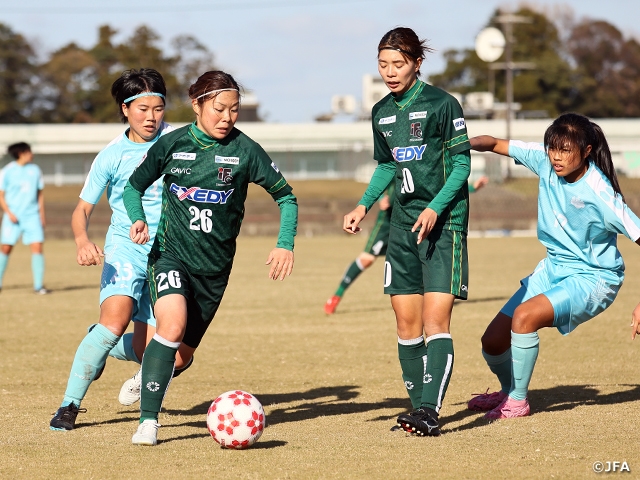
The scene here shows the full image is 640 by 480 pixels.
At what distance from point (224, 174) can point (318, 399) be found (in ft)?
7.29

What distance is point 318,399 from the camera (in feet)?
22.5

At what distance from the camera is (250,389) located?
729cm

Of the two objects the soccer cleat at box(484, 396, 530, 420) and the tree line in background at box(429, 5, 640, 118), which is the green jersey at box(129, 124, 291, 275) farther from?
the tree line in background at box(429, 5, 640, 118)

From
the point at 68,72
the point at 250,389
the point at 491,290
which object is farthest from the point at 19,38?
the point at 250,389

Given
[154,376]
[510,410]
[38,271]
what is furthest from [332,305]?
[154,376]

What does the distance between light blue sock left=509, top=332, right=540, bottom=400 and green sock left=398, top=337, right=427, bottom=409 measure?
58cm

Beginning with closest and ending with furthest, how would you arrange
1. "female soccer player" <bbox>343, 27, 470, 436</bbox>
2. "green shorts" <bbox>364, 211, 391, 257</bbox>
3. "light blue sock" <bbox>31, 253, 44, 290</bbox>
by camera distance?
"female soccer player" <bbox>343, 27, 470, 436</bbox>
"green shorts" <bbox>364, 211, 391, 257</bbox>
"light blue sock" <bbox>31, 253, 44, 290</bbox>

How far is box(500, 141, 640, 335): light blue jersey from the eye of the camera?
18.7ft

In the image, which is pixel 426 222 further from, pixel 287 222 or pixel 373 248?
pixel 373 248

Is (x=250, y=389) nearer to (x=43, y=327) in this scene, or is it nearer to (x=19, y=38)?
(x=43, y=327)

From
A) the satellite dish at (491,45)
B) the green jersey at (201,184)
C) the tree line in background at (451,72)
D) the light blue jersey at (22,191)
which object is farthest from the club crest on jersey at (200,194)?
the tree line in background at (451,72)

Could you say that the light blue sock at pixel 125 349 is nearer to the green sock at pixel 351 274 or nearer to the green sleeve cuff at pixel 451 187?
the green sleeve cuff at pixel 451 187

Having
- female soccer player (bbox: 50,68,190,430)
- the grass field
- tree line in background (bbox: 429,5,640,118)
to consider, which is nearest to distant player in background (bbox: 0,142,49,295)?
the grass field

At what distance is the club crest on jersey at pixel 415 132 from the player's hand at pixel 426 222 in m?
0.46
